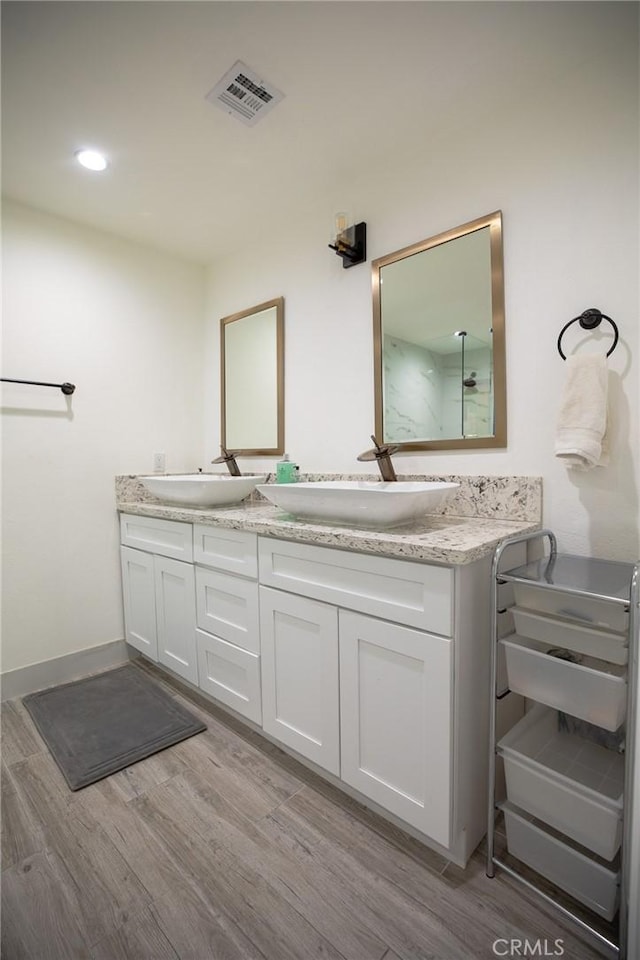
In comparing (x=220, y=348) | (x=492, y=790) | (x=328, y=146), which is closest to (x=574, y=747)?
(x=492, y=790)

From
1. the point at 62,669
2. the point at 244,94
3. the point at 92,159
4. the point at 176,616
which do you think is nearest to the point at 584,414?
the point at 244,94

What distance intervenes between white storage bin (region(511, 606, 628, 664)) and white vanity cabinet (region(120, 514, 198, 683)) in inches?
51.4

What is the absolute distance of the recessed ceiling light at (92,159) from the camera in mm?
1683

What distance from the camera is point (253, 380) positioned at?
2.41 meters

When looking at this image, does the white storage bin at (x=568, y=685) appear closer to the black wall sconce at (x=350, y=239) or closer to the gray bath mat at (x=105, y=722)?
the gray bath mat at (x=105, y=722)

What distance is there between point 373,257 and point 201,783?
6.97ft

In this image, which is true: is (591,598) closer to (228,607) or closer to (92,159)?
(228,607)

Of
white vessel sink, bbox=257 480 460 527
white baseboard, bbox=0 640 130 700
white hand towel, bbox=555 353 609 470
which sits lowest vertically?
white baseboard, bbox=0 640 130 700

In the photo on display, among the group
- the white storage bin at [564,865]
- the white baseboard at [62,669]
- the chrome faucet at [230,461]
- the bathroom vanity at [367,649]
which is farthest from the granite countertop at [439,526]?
the white baseboard at [62,669]

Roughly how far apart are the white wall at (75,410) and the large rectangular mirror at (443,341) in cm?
142

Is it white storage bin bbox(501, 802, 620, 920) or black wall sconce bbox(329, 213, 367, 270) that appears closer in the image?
white storage bin bbox(501, 802, 620, 920)

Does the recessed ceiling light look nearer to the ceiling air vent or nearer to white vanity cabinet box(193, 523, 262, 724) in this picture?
the ceiling air vent

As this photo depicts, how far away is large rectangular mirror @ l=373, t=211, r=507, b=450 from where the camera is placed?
4.87 feet

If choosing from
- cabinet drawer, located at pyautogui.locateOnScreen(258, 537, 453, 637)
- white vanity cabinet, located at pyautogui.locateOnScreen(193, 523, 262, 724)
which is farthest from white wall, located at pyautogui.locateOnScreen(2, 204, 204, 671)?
cabinet drawer, located at pyautogui.locateOnScreen(258, 537, 453, 637)
